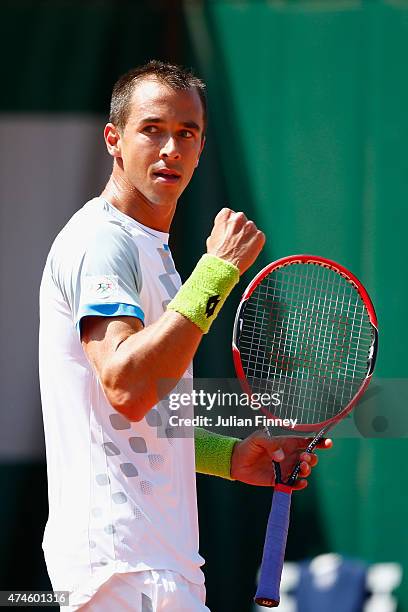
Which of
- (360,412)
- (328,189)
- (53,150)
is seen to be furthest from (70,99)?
(360,412)

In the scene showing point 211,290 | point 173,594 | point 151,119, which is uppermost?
point 151,119

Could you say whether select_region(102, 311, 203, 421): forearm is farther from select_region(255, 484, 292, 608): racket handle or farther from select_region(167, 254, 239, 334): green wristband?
select_region(255, 484, 292, 608): racket handle

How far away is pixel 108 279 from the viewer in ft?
6.60

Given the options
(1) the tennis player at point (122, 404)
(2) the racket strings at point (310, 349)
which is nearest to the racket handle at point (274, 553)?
(1) the tennis player at point (122, 404)

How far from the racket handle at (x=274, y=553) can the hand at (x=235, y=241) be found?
53cm

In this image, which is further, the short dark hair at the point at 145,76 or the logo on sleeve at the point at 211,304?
the short dark hair at the point at 145,76

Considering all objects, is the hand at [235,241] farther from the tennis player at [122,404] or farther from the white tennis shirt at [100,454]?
the white tennis shirt at [100,454]

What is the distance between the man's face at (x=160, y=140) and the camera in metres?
2.28

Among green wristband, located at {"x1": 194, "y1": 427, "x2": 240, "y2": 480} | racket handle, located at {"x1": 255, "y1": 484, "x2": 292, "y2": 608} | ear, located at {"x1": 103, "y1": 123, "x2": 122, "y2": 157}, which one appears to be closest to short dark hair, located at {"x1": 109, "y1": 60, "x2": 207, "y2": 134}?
ear, located at {"x1": 103, "y1": 123, "x2": 122, "y2": 157}

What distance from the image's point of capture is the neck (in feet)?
7.48

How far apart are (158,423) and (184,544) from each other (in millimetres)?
233

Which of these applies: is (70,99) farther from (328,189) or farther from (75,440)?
(75,440)

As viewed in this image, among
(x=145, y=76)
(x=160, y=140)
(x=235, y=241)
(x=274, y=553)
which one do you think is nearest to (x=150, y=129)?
(x=160, y=140)

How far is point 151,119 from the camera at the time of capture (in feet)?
7.59
